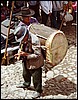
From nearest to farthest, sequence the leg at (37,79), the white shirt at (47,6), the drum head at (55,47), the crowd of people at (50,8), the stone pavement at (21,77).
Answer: the leg at (37,79) → the drum head at (55,47) → the stone pavement at (21,77) → the white shirt at (47,6) → the crowd of people at (50,8)

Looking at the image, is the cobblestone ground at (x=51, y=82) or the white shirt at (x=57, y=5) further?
the white shirt at (x=57, y=5)

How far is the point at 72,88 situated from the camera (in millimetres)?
6430

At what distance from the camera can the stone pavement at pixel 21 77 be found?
20.0ft

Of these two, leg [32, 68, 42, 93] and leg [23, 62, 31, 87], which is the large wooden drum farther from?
leg [23, 62, 31, 87]

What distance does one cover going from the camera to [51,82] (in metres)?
6.68

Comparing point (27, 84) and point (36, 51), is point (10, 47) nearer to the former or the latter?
point (27, 84)

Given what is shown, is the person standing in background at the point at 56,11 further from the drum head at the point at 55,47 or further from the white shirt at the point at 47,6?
the drum head at the point at 55,47

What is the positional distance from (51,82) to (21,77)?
0.76 m

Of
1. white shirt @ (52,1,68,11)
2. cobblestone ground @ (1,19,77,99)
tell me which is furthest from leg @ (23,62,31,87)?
white shirt @ (52,1,68,11)

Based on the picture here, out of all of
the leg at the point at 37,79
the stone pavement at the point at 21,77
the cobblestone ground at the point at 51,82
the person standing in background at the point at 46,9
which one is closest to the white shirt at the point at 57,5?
the person standing in background at the point at 46,9

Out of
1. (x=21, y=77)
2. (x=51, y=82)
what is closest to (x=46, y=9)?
(x=21, y=77)

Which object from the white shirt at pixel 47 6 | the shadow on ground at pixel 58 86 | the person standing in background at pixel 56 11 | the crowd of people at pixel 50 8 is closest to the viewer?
the shadow on ground at pixel 58 86

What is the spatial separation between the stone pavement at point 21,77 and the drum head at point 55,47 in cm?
77

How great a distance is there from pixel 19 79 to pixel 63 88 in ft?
3.63
